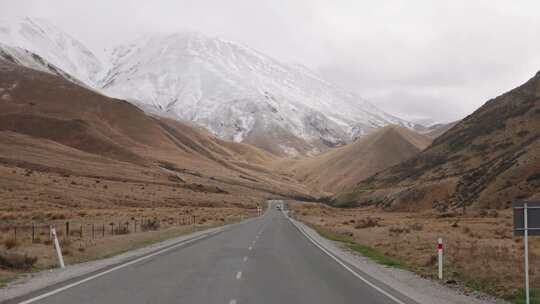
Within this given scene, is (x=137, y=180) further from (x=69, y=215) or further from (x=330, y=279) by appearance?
(x=330, y=279)

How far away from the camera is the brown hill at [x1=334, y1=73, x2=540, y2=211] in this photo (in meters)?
83.2

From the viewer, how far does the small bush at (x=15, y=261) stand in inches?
819

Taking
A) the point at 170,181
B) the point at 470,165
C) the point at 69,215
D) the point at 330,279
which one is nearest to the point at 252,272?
the point at 330,279

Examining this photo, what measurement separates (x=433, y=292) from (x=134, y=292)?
7.51 metres

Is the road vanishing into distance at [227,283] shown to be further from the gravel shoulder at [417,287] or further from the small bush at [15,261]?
the small bush at [15,261]

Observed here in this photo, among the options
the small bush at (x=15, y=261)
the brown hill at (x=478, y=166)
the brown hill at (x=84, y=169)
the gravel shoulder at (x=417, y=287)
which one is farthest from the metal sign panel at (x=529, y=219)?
the brown hill at (x=84, y=169)

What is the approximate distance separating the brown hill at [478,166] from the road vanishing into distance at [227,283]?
185 ft

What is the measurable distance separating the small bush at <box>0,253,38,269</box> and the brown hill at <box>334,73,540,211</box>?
63.0 metres

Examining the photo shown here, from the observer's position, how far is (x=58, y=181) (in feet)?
325

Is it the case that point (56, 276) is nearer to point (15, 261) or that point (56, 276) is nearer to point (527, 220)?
point (15, 261)

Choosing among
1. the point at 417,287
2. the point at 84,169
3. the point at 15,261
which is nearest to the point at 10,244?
the point at 15,261

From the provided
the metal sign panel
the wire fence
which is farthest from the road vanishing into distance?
the wire fence

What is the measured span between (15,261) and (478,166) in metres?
98.8

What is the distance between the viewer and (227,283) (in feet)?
58.6
